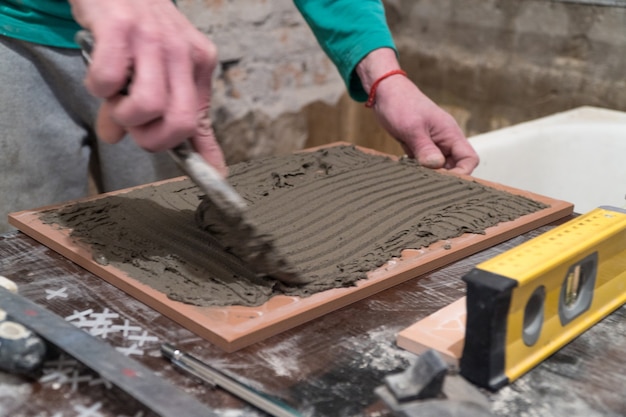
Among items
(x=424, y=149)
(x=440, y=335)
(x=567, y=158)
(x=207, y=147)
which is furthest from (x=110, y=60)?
(x=567, y=158)

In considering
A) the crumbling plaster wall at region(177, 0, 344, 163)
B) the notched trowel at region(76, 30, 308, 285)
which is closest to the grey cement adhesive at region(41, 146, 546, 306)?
the notched trowel at region(76, 30, 308, 285)

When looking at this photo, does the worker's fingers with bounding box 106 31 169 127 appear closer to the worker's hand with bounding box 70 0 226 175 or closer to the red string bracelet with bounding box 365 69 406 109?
the worker's hand with bounding box 70 0 226 175

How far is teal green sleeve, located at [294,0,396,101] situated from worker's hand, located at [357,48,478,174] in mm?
35

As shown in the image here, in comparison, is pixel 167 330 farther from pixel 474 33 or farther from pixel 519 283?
pixel 474 33

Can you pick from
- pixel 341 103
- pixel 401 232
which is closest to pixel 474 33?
pixel 341 103

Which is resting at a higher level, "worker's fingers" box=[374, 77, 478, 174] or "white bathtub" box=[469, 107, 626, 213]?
"worker's fingers" box=[374, 77, 478, 174]

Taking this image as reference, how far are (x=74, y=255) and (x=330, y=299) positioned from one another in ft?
1.02

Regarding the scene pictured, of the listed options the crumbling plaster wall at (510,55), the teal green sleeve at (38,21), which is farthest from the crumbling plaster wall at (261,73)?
the teal green sleeve at (38,21)

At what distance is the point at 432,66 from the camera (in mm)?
1924

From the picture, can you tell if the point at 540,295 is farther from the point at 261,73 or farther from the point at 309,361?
the point at 261,73

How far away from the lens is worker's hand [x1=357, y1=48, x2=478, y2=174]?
1.11 meters

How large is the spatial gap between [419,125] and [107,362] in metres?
0.74

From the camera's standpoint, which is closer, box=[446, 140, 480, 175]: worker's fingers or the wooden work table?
the wooden work table

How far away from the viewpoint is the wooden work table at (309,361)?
1.72 ft
